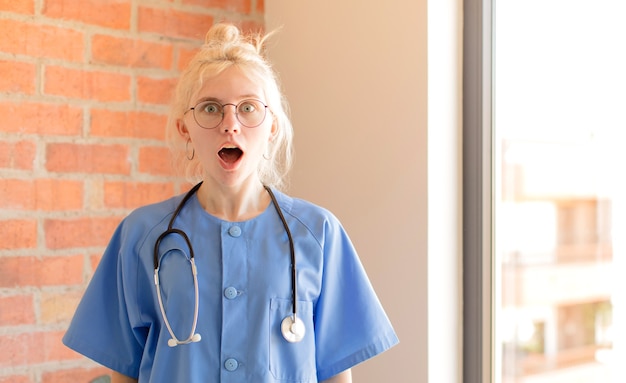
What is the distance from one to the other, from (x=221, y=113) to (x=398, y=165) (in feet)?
2.02

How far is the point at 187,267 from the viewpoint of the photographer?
52.0 inches

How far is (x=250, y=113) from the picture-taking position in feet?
4.38

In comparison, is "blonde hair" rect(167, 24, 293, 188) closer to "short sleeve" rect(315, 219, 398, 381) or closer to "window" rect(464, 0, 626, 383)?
"short sleeve" rect(315, 219, 398, 381)

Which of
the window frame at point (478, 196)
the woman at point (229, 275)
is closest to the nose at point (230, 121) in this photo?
the woman at point (229, 275)

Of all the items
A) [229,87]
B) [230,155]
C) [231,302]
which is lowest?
[231,302]

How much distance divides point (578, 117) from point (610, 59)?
14 centimetres

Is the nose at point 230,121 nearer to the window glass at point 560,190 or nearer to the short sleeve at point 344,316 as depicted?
the short sleeve at point 344,316

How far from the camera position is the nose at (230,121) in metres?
1.30

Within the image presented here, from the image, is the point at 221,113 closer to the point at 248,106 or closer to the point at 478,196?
the point at 248,106

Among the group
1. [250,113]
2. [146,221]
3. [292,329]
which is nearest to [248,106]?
[250,113]

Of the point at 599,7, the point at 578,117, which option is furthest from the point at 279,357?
the point at 599,7

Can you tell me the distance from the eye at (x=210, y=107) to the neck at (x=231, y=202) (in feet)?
0.46

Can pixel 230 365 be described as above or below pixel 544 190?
below

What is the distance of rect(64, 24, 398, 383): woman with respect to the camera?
4.25 ft
